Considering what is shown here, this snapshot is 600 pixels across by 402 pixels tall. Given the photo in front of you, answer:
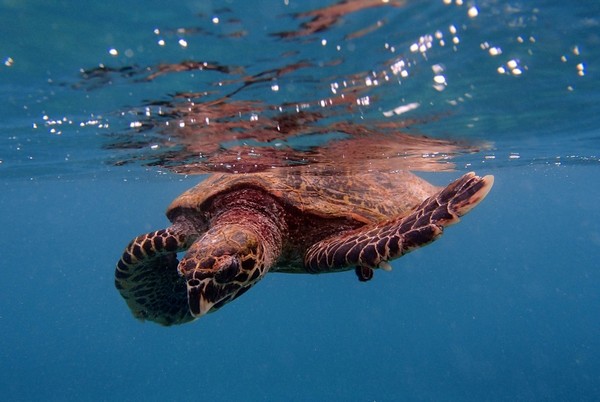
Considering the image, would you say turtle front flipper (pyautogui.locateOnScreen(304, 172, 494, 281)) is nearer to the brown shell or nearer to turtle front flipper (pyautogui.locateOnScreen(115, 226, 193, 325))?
the brown shell

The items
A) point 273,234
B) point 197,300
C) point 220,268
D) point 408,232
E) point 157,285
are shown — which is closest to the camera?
point 197,300

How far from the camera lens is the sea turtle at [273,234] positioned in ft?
15.7

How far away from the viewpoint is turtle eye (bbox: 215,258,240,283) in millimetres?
4773

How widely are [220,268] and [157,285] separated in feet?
12.8

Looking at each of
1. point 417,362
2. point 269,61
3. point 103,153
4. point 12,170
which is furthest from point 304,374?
point 269,61

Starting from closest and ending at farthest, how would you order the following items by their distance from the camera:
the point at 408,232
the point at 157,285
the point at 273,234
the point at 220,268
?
the point at 220,268, the point at 408,232, the point at 273,234, the point at 157,285

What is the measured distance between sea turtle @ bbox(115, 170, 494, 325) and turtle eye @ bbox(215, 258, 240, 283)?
0.01 meters

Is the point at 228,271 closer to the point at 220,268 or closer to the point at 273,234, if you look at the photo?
the point at 220,268

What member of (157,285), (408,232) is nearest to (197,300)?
(408,232)

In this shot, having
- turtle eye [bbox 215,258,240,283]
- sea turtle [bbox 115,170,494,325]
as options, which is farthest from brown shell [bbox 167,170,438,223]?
turtle eye [bbox 215,258,240,283]

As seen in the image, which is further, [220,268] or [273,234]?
[273,234]

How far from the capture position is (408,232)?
191 inches

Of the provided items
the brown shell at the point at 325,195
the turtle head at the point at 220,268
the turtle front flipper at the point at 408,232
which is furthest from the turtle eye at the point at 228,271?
the brown shell at the point at 325,195

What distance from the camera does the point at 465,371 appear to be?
3719 cm
